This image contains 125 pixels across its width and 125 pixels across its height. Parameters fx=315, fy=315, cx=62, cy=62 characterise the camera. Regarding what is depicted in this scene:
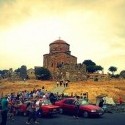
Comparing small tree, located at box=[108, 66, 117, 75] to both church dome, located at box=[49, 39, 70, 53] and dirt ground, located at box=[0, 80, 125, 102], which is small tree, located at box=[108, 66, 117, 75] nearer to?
Answer: church dome, located at box=[49, 39, 70, 53]

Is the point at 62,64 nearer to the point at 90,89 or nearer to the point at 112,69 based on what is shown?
the point at 90,89

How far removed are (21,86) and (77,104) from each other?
38021 mm

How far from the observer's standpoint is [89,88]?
55156 millimetres

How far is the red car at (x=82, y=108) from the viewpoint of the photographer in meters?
24.4

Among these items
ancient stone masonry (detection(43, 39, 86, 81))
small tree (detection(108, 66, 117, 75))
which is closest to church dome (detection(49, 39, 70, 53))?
ancient stone masonry (detection(43, 39, 86, 81))

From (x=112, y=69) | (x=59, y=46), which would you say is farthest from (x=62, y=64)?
(x=112, y=69)

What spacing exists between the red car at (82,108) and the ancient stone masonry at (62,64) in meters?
49.8

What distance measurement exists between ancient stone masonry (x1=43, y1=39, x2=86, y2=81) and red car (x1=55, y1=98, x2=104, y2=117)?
49.8 m

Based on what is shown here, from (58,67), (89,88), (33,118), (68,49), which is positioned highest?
(68,49)

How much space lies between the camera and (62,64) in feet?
268

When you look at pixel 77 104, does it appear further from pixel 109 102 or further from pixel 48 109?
pixel 109 102

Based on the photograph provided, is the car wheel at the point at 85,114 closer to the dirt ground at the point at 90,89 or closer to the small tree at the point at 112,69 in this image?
the dirt ground at the point at 90,89

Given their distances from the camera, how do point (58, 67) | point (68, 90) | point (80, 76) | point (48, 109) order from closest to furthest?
point (48, 109)
point (68, 90)
point (80, 76)
point (58, 67)

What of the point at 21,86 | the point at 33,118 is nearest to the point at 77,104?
the point at 33,118
